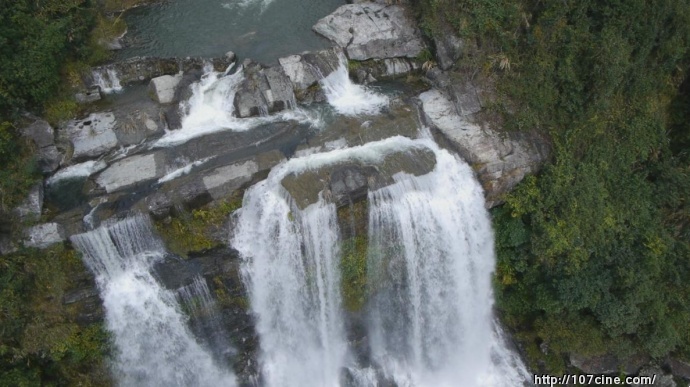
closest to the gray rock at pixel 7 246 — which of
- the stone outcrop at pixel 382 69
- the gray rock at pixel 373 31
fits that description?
the stone outcrop at pixel 382 69

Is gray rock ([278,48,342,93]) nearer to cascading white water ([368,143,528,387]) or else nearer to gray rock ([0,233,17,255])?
cascading white water ([368,143,528,387])

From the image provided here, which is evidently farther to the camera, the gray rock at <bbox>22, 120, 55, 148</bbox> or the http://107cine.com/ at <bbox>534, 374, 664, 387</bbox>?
the http://107cine.com/ at <bbox>534, 374, 664, 387</bbox>

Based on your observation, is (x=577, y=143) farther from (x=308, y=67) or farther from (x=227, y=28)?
(x=227, y=28)

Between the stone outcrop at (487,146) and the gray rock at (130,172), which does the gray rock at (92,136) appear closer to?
the gray rock at (130,172)

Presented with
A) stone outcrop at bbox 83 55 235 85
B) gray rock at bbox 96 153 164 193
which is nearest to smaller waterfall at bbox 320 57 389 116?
stone outcrop at bbox 83 55 235 85

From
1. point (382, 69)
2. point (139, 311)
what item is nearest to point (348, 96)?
point (382, 69)

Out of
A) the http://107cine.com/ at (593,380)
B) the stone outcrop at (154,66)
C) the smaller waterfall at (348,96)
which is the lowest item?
the http://107cine.com/ at (593,380)
